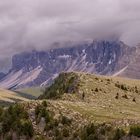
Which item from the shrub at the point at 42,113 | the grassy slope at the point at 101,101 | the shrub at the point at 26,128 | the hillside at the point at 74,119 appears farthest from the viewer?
the grassy slope at the point at 101,101

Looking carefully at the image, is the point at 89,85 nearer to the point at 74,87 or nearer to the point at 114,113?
the point at 74,87

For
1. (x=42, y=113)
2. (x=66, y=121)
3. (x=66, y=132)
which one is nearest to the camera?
(x=66, y=132)

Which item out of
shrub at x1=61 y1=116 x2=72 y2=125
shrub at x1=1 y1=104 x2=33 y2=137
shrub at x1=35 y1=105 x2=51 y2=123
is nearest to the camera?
shrub at x1=61 y1=116 x2=72 y2=125

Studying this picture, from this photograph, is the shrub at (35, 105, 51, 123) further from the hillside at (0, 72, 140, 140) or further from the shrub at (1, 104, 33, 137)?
the shrub at (1, 104, 33, 137)

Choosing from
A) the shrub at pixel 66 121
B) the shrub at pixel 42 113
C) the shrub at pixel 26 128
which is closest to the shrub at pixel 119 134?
the shrub at pixel 66 121

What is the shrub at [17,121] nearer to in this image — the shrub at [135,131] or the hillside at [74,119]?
the hillside at [74,119]

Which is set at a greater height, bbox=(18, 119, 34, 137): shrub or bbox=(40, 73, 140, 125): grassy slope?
bbox=(40, 73, 140, 125): grassy slope

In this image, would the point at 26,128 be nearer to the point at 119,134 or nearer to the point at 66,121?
the point at 66,121

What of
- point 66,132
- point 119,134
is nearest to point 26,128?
point 66,132

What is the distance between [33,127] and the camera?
158 feet

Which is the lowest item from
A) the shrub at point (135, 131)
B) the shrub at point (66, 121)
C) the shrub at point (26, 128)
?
the shrub at point (26, 128)

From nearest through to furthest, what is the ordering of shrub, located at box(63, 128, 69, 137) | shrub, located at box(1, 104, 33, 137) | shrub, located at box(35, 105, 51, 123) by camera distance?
1. shrub, located at box(63, 128, 69, 137)
2. shrub, located at box(1, 104, 33, 137)
3. shrub, located at box(35, 105, 51, 123)

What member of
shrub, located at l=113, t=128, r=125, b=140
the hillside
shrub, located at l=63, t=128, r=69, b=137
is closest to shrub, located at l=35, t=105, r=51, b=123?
the hillside

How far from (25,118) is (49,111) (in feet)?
8.62
